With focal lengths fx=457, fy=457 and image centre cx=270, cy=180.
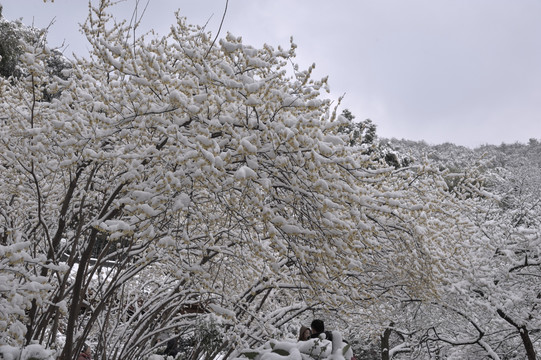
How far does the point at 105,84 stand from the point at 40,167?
1332mm

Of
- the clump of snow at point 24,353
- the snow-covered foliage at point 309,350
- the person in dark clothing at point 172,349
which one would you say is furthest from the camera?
the person in dark clothing at point 172,349

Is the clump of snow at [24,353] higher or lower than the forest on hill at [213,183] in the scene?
lower

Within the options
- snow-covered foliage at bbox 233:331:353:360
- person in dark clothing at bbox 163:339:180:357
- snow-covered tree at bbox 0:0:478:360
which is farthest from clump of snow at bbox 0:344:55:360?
person in dark clothing at bbox 163:339:180:357

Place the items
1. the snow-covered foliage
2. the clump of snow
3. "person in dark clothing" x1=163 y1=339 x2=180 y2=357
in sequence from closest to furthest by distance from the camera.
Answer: the clump of snow
the snow-covered foliage
"person in dark clothing" x1=163 y1=339 x2=180 y2=357

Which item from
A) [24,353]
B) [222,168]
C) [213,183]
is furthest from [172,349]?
[222,168]

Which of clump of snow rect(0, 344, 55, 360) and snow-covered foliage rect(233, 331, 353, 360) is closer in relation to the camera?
clump of snow rect(0, 344, 55, 360)

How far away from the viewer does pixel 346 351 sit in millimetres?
3732

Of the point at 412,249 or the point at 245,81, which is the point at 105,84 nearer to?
the point at 245,81

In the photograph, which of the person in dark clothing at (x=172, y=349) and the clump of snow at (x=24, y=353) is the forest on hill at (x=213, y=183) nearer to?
the clump of snow at (x=24, y=353)

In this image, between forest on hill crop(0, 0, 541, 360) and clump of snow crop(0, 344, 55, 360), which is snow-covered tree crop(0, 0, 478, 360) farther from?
clump of snow crop(0, 344, 55, 360)

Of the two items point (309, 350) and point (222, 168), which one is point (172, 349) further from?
point (222, 168)

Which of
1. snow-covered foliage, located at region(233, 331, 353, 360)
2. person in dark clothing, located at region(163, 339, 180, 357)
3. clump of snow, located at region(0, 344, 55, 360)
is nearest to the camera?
clump of snow, located at region(0, 344, 55, 360)

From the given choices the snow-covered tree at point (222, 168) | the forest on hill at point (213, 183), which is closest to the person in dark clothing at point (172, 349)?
the forest on hill at point (213, 183)

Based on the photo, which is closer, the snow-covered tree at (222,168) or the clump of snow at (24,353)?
the clump of snow at (24,353)
